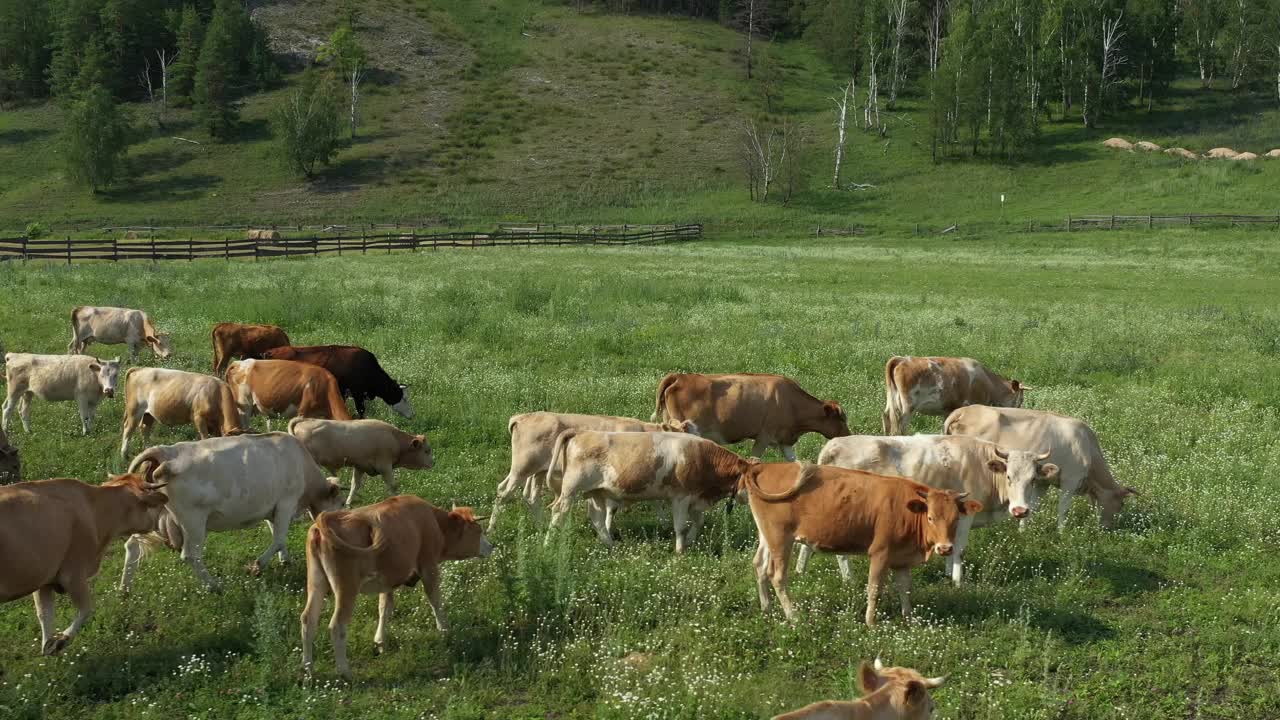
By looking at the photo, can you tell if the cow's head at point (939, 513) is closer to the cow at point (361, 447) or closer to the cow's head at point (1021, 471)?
the cow's head at point (1021, 471)

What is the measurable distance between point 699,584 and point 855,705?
3.31 metres

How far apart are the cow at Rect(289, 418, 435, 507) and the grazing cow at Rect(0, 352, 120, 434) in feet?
14.7

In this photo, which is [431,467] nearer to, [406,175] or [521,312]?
[521,312]

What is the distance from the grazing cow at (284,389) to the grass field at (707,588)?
1138 mm

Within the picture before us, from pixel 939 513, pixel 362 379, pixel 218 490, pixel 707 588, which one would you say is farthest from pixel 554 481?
pixel 362 379

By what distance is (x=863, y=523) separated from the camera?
8.50 m

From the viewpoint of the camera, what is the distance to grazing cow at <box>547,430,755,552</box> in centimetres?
1008

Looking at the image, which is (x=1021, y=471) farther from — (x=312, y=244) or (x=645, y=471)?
(x=312, y=244)

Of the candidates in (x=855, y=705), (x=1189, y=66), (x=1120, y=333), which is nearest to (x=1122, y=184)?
(x=1189, y=66)

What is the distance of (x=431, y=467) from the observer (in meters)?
12.3

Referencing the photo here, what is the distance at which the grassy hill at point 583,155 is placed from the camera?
242ft

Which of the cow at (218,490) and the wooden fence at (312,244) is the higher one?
the wooden fence at (312,244)

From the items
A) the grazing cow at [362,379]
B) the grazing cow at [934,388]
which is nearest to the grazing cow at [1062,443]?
the grazing cow at [934,388]

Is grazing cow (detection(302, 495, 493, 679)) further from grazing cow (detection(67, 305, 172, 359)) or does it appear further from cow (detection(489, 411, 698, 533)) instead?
grazing cow (detection(67, 305, 172, 359))
